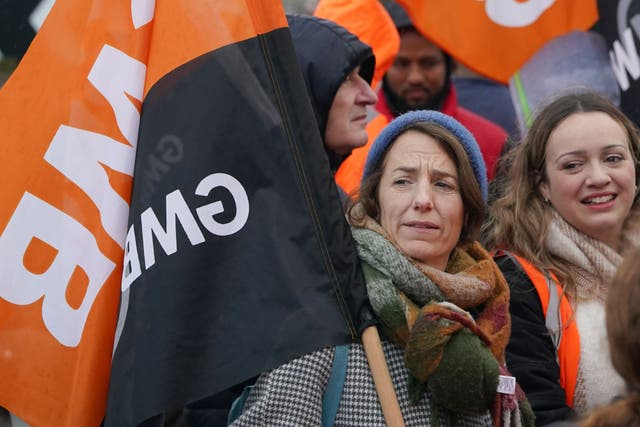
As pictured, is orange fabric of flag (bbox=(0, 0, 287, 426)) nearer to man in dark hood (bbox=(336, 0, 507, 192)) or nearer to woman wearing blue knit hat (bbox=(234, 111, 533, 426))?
woman wearing blue knit hat (bbox=(234, 111, 533, 426))

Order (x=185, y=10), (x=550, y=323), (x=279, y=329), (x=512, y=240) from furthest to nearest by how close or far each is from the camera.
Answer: (x=512, y=240), (x=550, y=323), (x=185, y=10), (x=279, y=329)

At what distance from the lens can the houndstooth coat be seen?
3.04 m

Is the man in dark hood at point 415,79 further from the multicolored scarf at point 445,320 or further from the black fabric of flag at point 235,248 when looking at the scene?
the black fabric of flag at point 235,248

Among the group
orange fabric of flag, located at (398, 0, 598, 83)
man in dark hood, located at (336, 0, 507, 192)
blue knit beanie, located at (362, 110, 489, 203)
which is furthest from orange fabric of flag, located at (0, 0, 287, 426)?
man in dark hood, located at (336, 0, 507, 192)

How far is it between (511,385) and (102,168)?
1.22 metres

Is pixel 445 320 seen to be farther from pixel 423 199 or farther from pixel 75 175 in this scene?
pixel 75 175

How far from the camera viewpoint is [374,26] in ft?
17.9

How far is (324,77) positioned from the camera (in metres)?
4.23

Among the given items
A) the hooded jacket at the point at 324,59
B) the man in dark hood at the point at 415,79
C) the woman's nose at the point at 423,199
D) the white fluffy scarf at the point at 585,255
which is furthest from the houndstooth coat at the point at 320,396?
the man in dark hood at the point at 415,79

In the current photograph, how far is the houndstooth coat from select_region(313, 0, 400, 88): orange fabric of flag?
2457 millimetres

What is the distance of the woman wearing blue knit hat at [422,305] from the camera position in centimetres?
309

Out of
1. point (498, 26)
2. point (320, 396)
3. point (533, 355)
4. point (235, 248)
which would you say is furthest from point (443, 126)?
point (498, 26)

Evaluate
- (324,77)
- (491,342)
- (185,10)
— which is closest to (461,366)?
(491,342)

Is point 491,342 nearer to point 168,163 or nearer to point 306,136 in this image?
point 306,136
